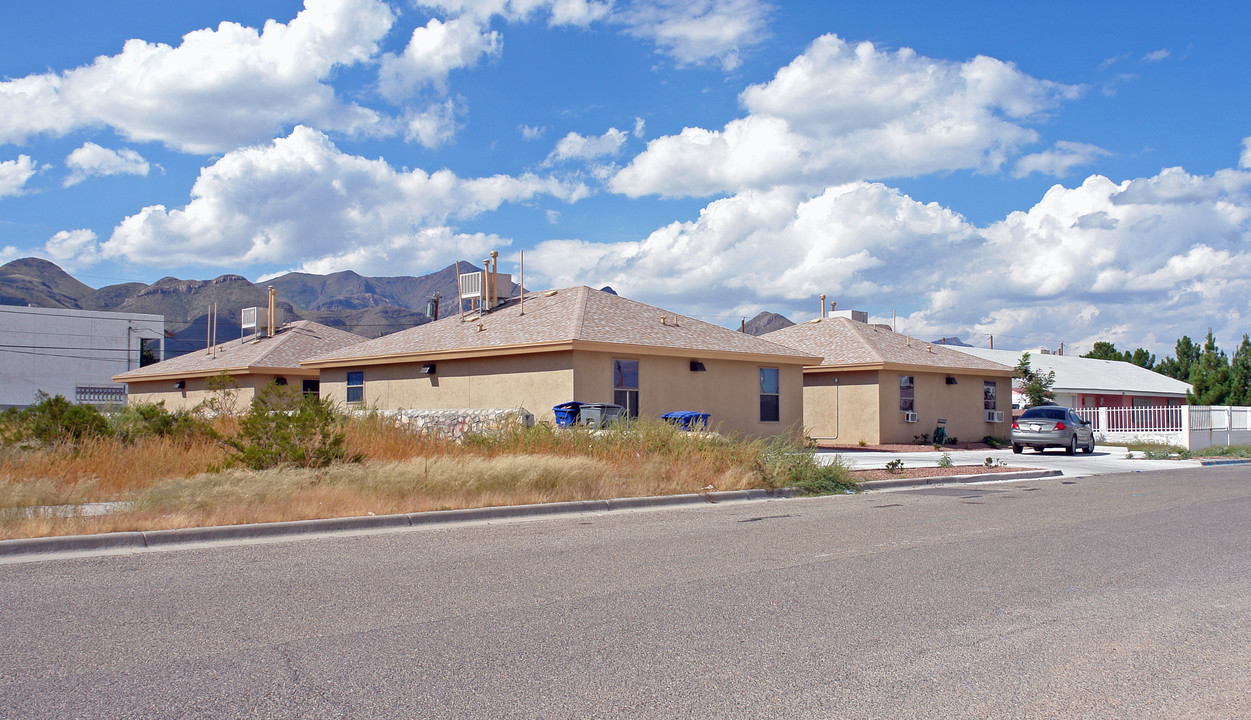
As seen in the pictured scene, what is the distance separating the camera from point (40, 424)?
604 inches

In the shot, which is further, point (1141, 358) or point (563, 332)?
point (1141, 358)

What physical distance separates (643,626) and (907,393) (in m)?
26.7

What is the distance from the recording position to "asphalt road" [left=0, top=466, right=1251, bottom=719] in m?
4.66

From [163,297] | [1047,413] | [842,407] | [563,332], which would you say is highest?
[163,297]

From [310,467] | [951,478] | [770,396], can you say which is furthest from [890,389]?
[310,467]

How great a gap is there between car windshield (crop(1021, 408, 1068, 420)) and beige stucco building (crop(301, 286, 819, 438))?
23.2 ft

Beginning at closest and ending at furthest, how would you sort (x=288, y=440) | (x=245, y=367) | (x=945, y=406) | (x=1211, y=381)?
1. (x=288, y=440)
2. (x=945, y=406)
3. (x=245, y=367)
4. (x=1211, y=381)

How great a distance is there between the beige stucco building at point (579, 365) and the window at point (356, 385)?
0.04 meters

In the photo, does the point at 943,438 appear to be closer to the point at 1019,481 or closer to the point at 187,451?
the point at 1019,481

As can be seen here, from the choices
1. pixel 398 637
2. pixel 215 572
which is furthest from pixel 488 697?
pixel 215 572

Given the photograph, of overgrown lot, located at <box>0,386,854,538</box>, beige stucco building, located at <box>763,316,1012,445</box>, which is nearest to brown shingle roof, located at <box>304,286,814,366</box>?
beige stucco building, located at <box>763,316,1012,445</box>

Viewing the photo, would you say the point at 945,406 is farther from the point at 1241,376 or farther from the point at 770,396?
the point at 1241,376

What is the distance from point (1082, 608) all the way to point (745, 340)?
2085 centimetres

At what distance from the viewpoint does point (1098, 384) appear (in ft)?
166
